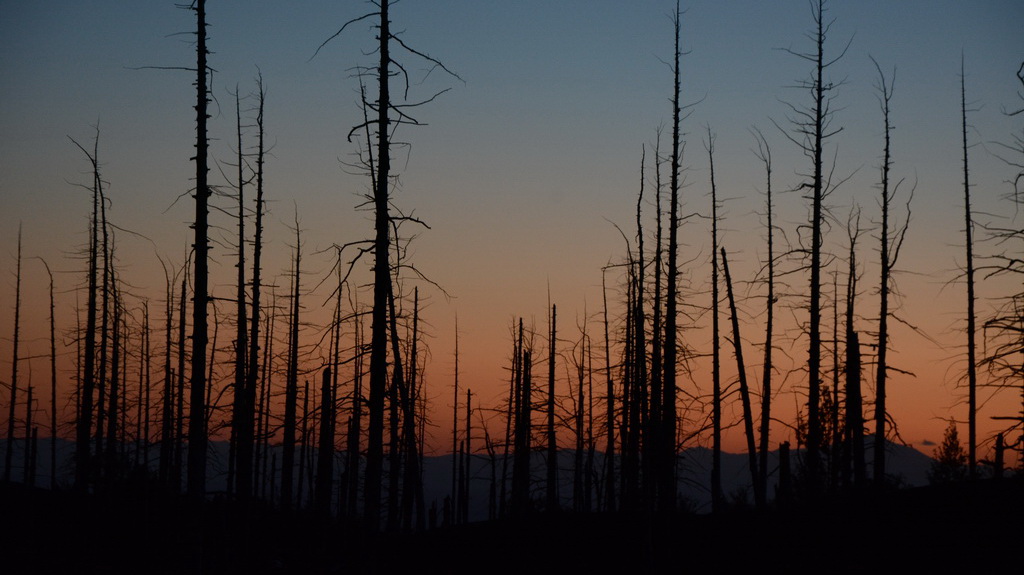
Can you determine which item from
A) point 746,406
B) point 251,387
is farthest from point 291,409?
point 746,406

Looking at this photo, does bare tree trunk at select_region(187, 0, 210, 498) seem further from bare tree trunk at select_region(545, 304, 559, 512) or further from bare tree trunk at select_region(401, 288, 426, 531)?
bare tree trunk at select_region(545, 304, 559, 512)

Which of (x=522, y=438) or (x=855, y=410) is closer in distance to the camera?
(x=855, y=410)

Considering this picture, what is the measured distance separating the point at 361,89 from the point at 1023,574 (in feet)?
46.7

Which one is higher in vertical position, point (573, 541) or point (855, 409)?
point (855, 409)

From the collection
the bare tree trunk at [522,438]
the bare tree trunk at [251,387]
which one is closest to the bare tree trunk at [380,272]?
the bare tree trunk at [251,387]

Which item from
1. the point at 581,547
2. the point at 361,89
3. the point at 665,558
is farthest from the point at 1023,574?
the point at 361,89

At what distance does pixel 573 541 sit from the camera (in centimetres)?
2153

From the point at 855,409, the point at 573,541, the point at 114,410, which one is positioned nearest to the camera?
the point at 573,541

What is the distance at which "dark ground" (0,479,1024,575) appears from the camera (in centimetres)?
1622

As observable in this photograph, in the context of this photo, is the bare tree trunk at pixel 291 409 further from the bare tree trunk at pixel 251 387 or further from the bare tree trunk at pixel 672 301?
the bare tree trunk at pixel 672 301

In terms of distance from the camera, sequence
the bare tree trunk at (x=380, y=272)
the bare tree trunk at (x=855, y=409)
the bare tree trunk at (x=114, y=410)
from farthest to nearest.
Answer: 1. the bare tree trunk at (x=114, y=410)
2. the bare tree trunk at (x=855, y=409)
3. the bare tree trunk at (x=380, y=272)

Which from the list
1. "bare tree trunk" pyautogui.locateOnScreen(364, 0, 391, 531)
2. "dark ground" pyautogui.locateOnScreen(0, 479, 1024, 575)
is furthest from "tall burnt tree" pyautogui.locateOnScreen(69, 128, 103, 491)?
"bare tree trunk" pyautogui.locateOnScreen(364, 0, 391, 531)

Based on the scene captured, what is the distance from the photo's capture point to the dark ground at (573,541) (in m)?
16.2

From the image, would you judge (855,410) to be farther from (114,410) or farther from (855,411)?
(114,410)
